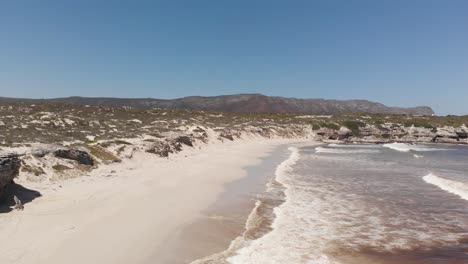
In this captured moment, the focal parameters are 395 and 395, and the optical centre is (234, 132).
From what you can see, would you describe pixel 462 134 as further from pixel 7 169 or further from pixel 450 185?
pixel 7 169

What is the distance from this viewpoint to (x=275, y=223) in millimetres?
11922

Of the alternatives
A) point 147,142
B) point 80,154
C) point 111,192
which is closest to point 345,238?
point 111,192

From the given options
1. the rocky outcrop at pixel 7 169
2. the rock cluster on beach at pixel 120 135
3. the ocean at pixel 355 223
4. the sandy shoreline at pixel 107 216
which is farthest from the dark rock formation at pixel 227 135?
the rocky outcrop at pixel 7 169

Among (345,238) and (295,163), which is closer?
(345,238)

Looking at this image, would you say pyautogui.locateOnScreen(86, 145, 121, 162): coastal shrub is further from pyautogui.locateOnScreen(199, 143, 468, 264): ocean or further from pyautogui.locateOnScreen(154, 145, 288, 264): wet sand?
pyautogui.locateOnScreen(199, 143, 468, 264): ocean

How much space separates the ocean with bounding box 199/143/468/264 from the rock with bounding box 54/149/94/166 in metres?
8.39

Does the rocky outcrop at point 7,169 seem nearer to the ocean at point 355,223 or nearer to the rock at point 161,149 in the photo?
the ocean at point 355,223

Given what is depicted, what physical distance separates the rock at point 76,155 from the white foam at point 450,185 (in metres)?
16.7

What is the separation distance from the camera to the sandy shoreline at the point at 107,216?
827 centimetres

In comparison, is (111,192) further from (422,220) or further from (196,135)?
(196,135)

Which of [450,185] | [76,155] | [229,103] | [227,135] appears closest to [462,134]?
[227,135]

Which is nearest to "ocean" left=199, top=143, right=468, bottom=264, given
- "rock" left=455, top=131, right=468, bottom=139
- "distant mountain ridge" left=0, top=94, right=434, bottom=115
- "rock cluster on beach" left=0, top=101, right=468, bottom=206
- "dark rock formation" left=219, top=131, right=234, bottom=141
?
"rock cluster on beach" left=0, top=101, right=468, bottom=206

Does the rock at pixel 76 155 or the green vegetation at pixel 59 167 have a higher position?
the rock at pixel 76 155

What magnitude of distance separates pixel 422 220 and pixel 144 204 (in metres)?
9.10
